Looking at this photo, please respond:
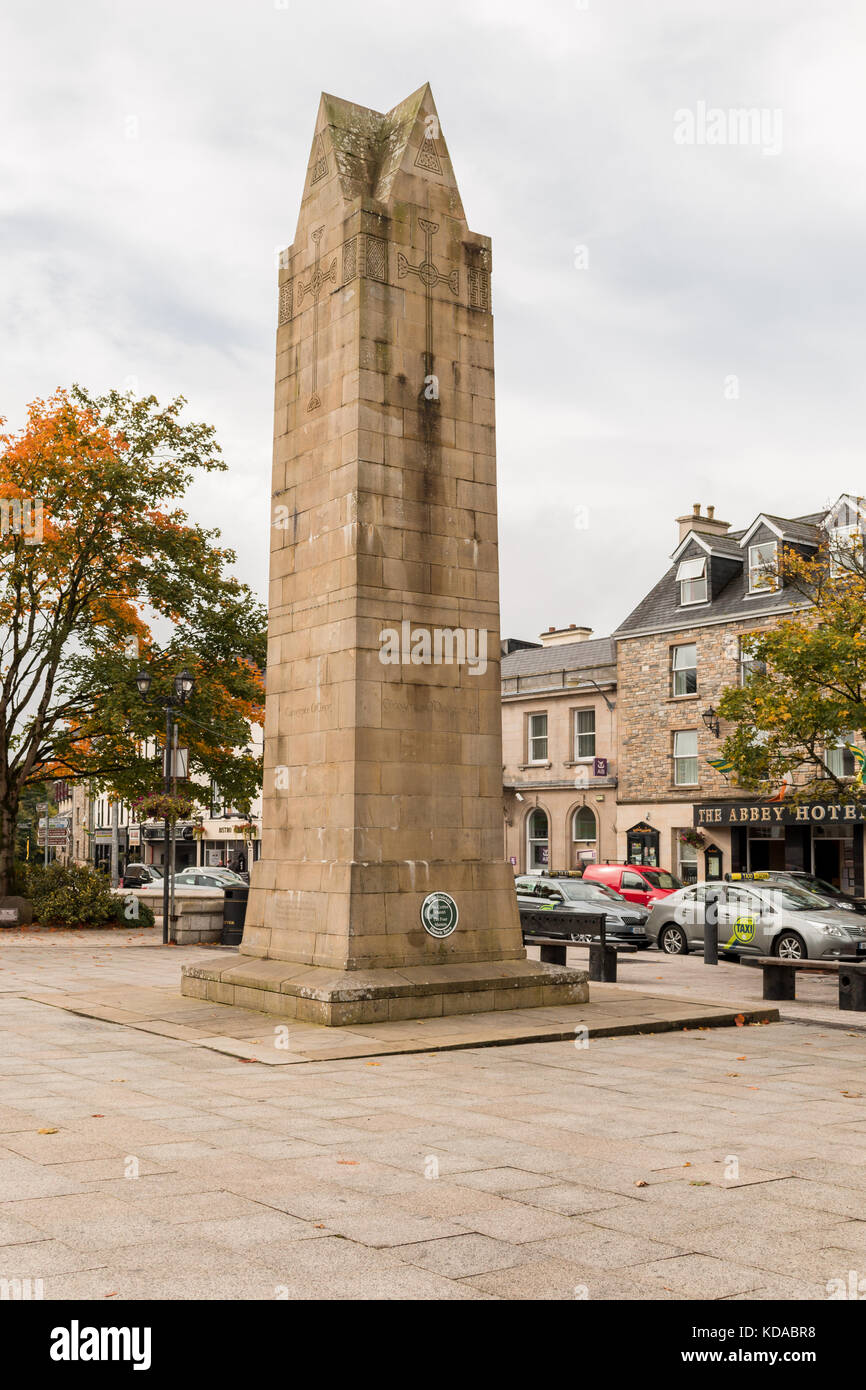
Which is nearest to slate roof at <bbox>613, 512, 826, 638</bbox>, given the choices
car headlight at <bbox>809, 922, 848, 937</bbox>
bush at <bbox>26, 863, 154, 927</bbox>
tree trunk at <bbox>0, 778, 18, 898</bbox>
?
car headlight at <bbox>809, 922, 848, 937</bbox>

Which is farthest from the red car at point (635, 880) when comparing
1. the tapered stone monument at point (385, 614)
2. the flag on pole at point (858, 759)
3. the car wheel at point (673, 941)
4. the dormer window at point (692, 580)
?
the tapered stone monument at point (385, 614)

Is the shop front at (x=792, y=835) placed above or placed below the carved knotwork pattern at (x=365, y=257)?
below

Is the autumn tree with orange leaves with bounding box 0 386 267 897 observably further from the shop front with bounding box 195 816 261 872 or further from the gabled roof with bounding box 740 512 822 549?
the shop front with bounding box 195 816 261 872

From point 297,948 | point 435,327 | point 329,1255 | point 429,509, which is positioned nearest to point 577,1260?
point 329,1255

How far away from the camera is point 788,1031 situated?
13.8 metres

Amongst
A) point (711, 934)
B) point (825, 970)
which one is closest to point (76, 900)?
point (711, 934)

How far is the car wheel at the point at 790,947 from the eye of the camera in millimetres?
21047

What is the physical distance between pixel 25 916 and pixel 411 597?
59.3 ft

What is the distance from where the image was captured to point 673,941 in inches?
1029

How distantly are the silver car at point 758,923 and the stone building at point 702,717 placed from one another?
1214cm

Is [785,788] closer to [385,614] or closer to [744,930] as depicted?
[744,930]

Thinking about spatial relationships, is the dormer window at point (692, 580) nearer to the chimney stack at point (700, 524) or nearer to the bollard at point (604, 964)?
the chimney stack at point (700, 524)

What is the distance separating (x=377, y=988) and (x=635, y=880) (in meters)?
23.2
